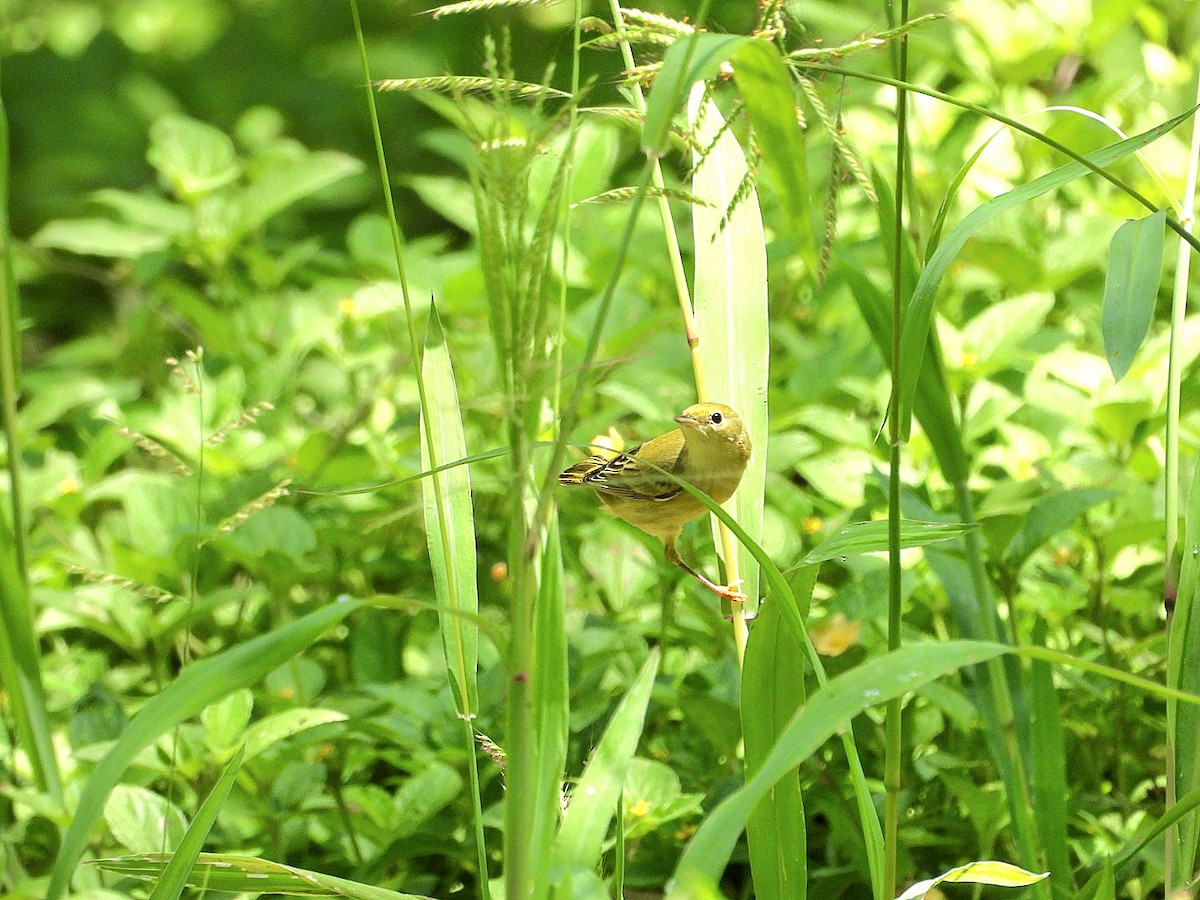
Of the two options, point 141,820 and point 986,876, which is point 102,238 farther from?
point 986,876

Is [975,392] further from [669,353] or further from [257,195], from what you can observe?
[257,195]

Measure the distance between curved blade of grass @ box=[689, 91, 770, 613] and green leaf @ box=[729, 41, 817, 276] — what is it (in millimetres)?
334

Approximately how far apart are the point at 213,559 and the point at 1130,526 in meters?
1.25

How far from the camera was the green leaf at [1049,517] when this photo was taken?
133 cm

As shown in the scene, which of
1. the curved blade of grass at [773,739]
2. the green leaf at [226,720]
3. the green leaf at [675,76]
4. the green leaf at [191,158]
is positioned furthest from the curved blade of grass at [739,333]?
the green leaf at [191,158]

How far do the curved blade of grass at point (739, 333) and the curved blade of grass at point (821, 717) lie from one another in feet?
1.20

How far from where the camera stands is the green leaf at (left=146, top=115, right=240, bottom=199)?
7.94ft

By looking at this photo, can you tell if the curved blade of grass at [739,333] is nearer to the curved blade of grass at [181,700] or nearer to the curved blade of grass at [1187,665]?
the curved blade of grass at [1187,665]

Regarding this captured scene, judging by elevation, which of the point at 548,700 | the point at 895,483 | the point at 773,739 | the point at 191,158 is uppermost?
the point at 191,158

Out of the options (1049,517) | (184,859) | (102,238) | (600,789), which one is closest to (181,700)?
(184,859)

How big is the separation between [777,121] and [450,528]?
48 centimetres

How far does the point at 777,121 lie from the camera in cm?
81

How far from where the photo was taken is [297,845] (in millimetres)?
1513

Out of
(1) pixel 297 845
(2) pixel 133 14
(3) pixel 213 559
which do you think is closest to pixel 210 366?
(3) pixel 213 559
